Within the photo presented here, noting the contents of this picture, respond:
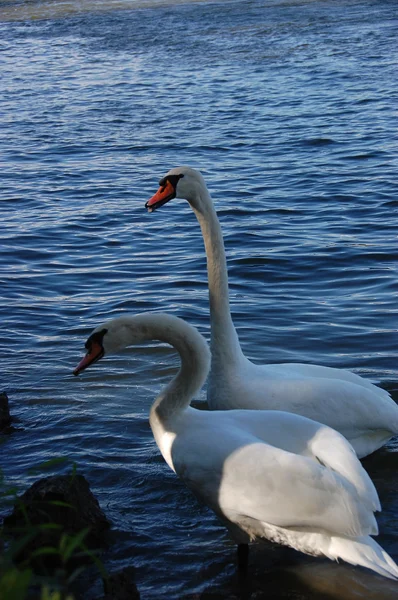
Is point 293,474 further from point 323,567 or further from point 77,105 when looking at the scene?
point 77,105

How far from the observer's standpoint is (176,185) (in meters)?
5.38

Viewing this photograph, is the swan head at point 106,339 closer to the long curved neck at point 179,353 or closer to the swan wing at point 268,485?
the long curved neck at point 179,353

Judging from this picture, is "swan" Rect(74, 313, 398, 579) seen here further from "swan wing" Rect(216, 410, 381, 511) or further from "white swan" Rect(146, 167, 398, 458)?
"white swan" Rect(146, 167, 398, 458)

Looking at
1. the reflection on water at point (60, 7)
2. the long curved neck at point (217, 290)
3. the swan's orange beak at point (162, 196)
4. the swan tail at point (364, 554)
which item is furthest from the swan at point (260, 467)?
the reflection on water at point (60, 7)

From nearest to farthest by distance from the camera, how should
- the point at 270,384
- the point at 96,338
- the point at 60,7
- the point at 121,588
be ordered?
the point at 121,588 → the point at 96,338 → the point at 270,384 → the point at 60,7

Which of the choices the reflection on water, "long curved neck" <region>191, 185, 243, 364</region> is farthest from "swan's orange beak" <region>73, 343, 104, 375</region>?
the reflection on water

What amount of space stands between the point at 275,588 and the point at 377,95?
41.8ft

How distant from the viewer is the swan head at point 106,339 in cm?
421

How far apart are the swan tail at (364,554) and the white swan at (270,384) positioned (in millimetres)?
1105

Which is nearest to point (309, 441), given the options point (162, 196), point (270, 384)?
point (270, 384)

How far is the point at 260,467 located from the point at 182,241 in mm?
6144

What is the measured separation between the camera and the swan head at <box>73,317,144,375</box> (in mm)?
4211

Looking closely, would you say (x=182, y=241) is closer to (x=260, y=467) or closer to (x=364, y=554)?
(x=260, y=467)

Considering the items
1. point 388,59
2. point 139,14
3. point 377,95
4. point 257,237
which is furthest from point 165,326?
point 139,14
